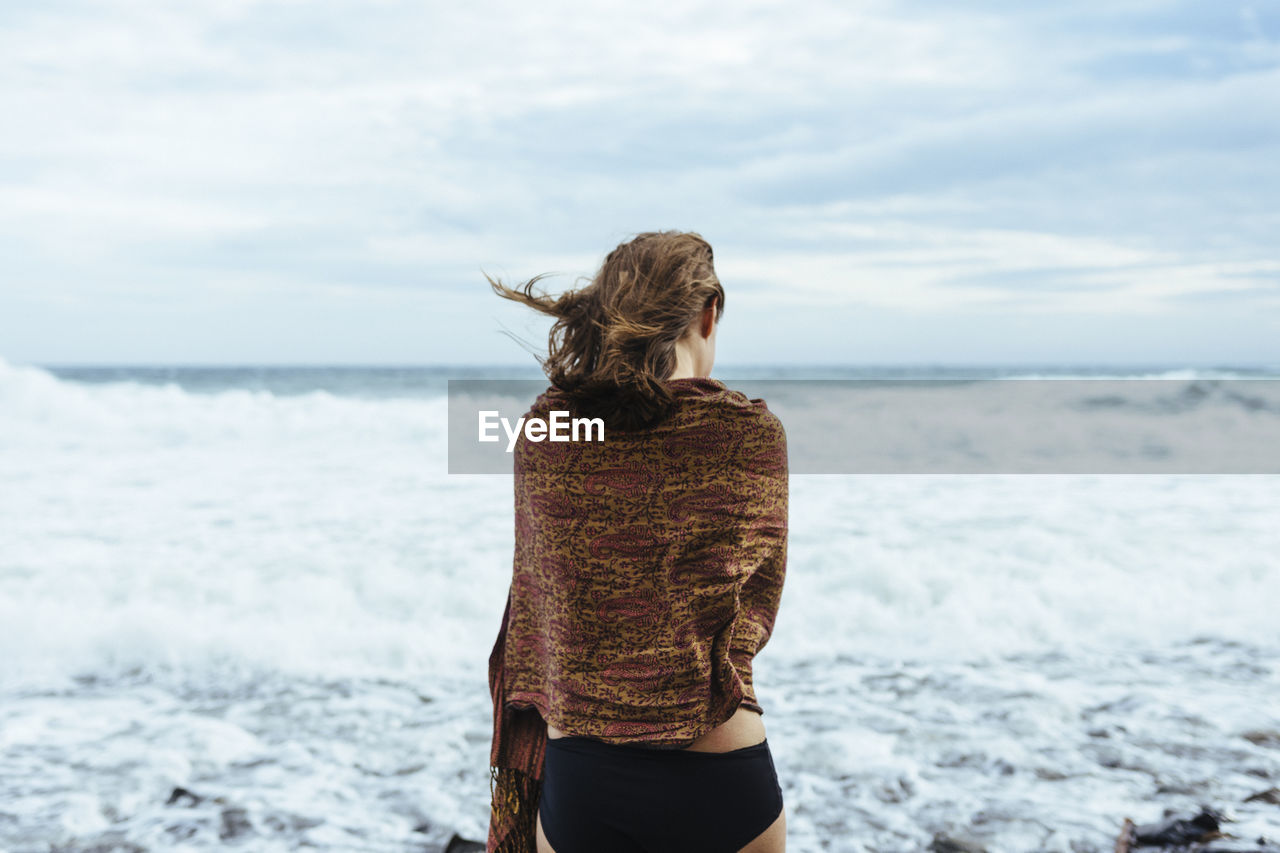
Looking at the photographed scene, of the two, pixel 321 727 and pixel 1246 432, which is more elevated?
pixel 1246 432

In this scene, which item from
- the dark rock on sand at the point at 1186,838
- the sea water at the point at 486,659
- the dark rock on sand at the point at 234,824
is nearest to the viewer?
the dark rock on sand at the point at 1186,838

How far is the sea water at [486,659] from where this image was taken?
3.55 meters

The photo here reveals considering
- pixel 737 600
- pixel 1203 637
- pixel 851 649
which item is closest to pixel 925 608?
pixel 851 649

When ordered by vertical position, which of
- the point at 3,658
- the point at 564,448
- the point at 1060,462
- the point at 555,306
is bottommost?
the point at 3,658

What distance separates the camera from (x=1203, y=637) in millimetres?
5629

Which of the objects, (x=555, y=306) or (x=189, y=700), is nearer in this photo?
(x=555, y=306)

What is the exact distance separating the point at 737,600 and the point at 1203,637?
5.38m

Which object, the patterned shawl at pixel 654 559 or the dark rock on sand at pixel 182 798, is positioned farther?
the dark rock on sand at pixel 182 798

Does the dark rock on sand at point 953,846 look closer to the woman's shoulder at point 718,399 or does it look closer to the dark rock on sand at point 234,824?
the woman's shoulder at point 718,399

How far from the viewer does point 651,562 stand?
1.49m

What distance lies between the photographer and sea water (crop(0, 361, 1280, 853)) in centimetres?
355

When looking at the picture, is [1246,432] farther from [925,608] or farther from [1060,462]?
[925,608]

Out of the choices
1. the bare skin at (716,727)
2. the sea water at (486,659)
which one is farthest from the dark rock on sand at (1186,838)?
the bare skin at (716,727)

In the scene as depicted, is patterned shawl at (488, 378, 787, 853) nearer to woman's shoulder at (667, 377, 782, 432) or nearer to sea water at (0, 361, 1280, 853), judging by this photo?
woman's shoulder at (667, 377, 782, 432)
